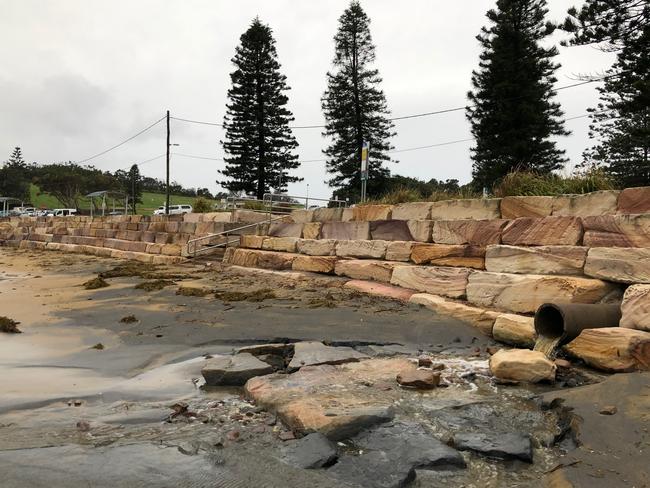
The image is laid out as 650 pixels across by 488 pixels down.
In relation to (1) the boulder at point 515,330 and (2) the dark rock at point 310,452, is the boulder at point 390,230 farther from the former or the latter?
(2) the dark rock at point 310,452

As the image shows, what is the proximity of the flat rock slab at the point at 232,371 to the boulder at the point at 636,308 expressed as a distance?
3509 mm

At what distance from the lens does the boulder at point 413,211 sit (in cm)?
888

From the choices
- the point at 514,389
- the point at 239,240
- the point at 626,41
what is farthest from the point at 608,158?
the point at 514,389

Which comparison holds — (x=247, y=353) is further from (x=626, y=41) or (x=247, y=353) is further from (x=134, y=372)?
(x=626, y=41)

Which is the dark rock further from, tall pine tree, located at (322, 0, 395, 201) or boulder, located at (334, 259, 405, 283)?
tall pine tree, located at (322, 0, 395, 201)

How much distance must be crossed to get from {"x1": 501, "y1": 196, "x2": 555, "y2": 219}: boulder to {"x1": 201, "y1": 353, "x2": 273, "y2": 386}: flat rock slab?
15.0 ft

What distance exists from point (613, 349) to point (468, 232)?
3.62 m

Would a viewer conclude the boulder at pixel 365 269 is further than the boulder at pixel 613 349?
Yes

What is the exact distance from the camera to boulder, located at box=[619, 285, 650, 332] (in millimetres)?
4613

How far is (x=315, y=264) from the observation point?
34.7 ft

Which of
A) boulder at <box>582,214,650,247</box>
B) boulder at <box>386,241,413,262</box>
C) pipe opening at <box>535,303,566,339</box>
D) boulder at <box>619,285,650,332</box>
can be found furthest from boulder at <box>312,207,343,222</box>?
boulder at <box>619,285,650,332</box>

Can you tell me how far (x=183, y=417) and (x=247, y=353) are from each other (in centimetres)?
153

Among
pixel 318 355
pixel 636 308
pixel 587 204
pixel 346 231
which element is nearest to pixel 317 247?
pixel 346 231

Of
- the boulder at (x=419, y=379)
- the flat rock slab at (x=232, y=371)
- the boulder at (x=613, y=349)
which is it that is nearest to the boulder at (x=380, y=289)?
the boulder at (x=613, y=349)
